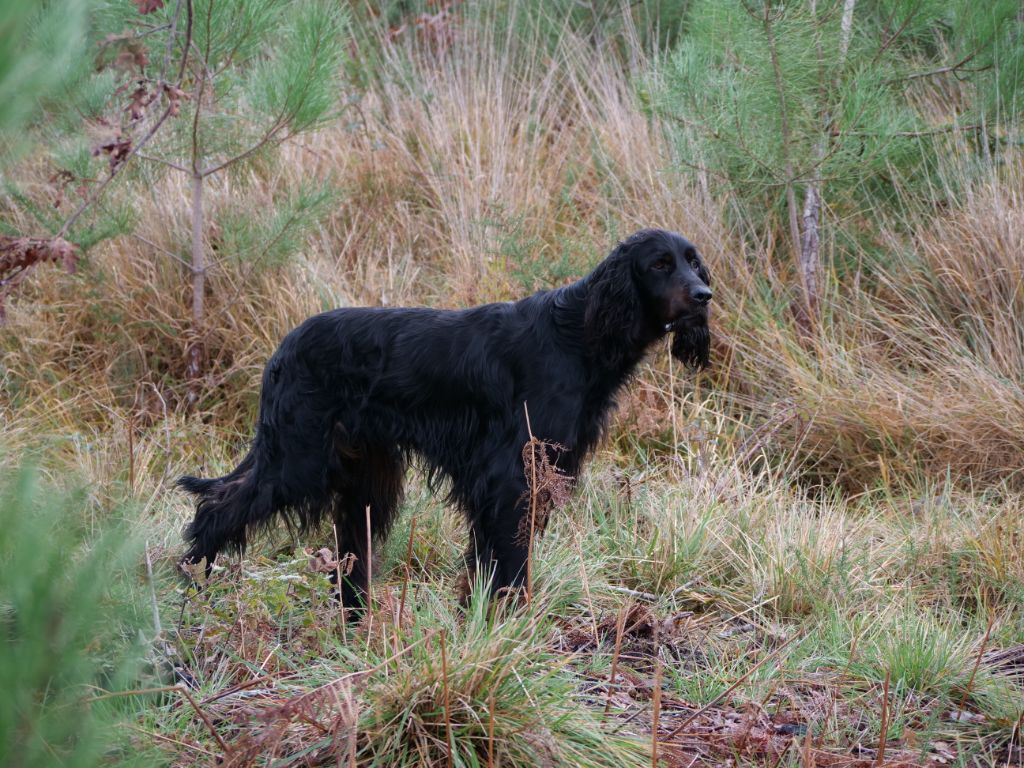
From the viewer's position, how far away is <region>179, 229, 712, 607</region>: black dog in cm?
388

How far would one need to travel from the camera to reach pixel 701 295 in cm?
390

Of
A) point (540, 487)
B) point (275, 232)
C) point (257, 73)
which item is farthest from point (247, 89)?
point (540, 487)

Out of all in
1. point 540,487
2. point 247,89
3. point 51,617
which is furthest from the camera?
point 247,89

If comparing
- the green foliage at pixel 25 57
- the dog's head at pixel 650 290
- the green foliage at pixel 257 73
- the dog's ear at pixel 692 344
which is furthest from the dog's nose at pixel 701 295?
the green foliage at pixel 25 57

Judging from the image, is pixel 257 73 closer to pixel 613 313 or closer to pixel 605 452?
pixel 605 452

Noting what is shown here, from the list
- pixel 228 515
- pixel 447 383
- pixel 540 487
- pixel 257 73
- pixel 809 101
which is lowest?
pixel 228 515

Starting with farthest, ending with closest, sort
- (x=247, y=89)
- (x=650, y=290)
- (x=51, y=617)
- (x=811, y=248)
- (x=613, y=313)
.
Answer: (x=247, y=89) < (x=811, y=248) < (x=650, y=290) < (x=613, y=313) < (x=51, y=617)

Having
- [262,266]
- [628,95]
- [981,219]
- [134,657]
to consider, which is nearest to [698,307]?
[981,219]

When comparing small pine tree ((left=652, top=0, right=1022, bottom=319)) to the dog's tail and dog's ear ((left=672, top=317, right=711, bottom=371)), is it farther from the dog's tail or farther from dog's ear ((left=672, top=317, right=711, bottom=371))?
the dog's tail

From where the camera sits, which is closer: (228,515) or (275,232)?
(228,515)

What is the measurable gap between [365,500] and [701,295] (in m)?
1.56

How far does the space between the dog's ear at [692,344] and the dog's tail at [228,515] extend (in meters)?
1.71

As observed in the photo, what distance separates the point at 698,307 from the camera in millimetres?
3979

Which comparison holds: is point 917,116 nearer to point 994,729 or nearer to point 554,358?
point 554,358
